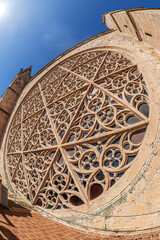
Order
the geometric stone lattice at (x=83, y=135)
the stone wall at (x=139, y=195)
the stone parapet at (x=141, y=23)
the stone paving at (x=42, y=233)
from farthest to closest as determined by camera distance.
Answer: the stone parapet at (x=141, y=23)
the geometric stone lattice at (x=83, y=135)
the stone wall at (x=139, y=195)
the stone paving at (x=42, y=233)

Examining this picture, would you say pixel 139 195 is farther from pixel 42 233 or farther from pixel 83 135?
pixel 83 135

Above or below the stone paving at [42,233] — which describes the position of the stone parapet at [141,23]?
above

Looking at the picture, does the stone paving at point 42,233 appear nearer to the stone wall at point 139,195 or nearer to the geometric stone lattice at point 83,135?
the stone wall at point 139,195

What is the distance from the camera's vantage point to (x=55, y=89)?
738 cm

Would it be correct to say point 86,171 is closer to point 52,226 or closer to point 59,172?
point 59,172

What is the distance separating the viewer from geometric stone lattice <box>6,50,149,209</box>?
375 centimetres

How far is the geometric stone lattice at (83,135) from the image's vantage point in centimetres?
375

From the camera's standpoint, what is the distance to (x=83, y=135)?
4656mm

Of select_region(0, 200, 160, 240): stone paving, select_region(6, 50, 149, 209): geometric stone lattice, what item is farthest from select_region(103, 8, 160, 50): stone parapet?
select_region(0, 200, 160, 240): stone paving

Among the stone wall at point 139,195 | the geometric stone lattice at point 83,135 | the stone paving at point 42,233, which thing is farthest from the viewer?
the geometric stone lattice at point 83,135

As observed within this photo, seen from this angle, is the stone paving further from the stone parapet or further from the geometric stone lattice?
the stone parapet

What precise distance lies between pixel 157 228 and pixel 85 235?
A: 4.59ft

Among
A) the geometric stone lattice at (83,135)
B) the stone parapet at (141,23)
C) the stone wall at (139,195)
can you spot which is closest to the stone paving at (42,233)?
the stone wall at (139,195)

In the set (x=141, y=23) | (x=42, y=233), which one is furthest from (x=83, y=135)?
(x=141, y=23)
